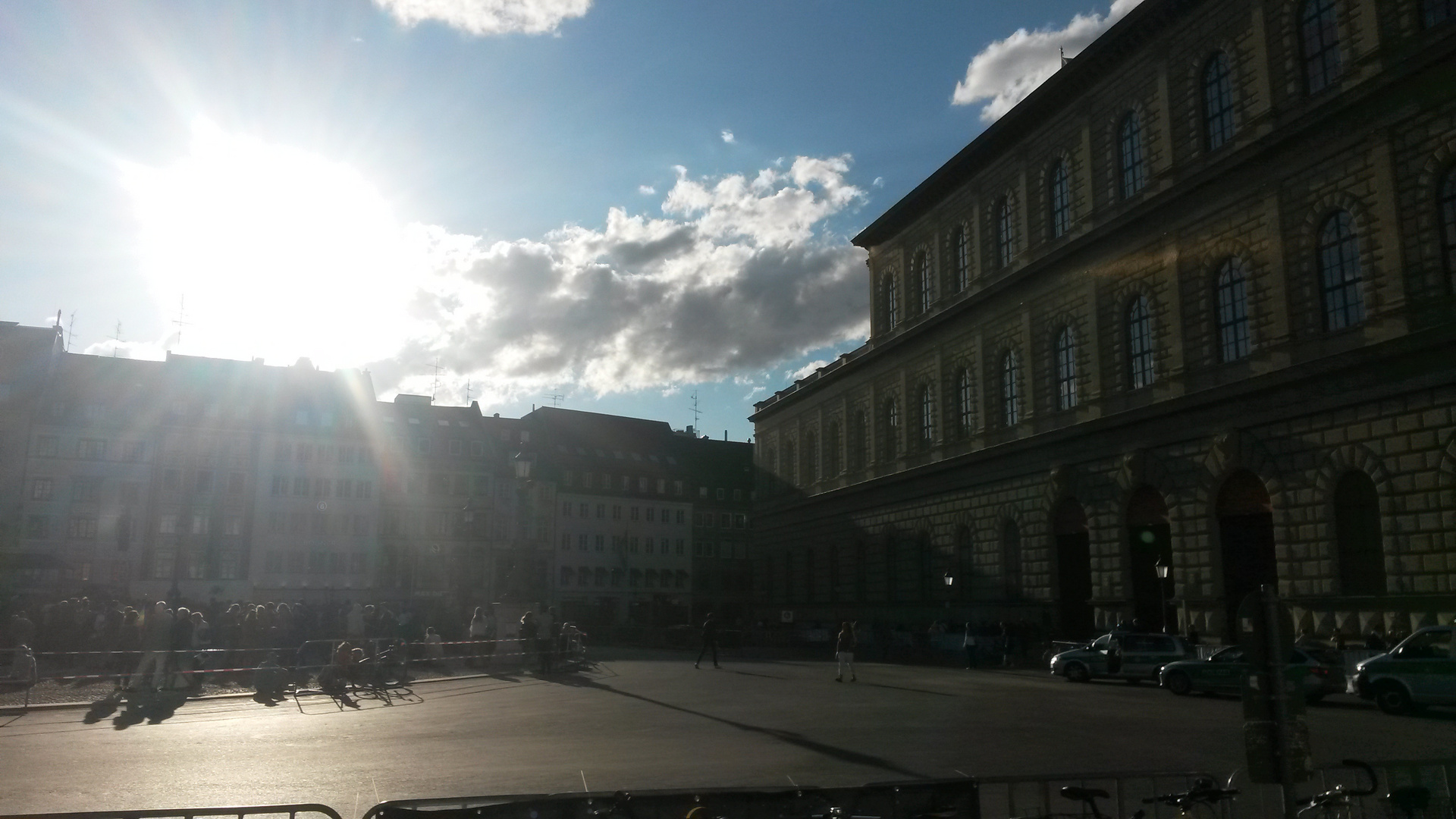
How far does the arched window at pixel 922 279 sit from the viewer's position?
55281 millimetres

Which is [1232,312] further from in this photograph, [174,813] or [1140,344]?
[174,813]

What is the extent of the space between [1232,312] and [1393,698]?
618 inches

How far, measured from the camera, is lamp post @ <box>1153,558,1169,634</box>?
33375mm

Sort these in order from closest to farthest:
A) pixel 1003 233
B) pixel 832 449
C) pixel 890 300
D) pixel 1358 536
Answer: pixel 1358 536, pixel 1003 233, pixel 890 300, pixel 832 449

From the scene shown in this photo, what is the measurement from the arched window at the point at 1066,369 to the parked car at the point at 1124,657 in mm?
12947

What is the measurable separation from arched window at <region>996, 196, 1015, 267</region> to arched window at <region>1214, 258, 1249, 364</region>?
1375 cm

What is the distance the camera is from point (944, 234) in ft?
175

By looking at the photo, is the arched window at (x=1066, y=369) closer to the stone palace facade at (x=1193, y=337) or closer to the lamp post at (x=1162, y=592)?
the stone palace facade at (x=1193, y=337)

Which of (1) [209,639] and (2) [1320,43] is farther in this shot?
(2) [1320,43]

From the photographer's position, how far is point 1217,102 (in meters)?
35.0

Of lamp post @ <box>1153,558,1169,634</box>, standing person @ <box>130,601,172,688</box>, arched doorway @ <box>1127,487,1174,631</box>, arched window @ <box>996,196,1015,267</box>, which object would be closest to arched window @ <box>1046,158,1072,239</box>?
arched window @ <box>996,196,1015,267</box>

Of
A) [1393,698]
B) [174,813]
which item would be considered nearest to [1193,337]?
[1393,698]

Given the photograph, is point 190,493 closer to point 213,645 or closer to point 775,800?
point 213,645

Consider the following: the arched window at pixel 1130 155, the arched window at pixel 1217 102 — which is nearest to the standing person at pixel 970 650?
the arched window at pixel 1130 155
